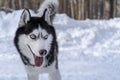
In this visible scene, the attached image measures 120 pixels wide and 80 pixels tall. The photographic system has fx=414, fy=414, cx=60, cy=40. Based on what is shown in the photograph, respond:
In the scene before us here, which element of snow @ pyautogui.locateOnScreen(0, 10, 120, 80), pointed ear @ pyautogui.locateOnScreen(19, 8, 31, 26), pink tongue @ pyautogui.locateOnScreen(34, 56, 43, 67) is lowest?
snow @ pyautogui.locateOnScreen(0, 10, 120, 80)

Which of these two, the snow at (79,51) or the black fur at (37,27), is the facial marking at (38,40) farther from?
the snow at (79,51)

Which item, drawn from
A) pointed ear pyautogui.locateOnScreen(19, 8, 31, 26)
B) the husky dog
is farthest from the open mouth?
pointed ear pyautogui.locateOnScreen(19, 8, 31, 26)

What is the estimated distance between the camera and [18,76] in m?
7.63

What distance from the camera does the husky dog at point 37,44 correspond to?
5.42 meters

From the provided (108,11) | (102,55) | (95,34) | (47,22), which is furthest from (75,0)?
(47,22)

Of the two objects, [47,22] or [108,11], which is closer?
[47,22]

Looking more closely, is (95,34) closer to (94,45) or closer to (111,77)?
(94,45)

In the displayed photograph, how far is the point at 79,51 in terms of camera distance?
9969 millimetres

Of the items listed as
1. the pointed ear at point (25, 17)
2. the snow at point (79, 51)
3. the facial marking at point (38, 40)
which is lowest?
the snow at point (79, 51)

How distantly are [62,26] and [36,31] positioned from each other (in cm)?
789

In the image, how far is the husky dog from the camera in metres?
5.42

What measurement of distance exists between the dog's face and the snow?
1.90 metres

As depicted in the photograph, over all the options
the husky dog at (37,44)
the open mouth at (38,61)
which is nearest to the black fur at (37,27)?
the husky dog at (37,44)

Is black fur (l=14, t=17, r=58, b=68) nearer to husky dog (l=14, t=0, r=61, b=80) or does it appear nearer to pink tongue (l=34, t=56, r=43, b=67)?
husky dog (l=14, t=0, r=61, b=80)
